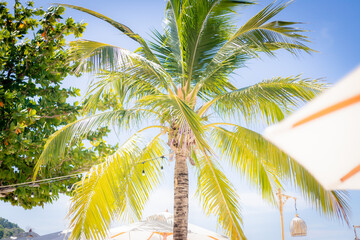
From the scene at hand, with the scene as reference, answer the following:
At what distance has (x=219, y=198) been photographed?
7207 millimetres

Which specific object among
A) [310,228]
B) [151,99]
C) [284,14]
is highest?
[284,14]

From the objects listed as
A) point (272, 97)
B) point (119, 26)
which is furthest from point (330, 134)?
point (119, 26)

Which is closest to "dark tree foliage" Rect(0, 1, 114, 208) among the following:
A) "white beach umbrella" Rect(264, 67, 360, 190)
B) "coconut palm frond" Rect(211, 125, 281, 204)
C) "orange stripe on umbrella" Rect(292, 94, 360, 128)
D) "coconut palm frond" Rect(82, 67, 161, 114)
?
"coconut palm frond" Rect(82, 67, 161, 114)

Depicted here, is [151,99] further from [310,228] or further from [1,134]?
[310,228]

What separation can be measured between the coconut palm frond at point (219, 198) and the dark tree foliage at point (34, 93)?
3.10 m

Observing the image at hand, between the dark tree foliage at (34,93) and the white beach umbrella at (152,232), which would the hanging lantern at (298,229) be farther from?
the dark tree foliage at (34,93)

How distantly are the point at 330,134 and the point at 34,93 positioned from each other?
770 centimetres

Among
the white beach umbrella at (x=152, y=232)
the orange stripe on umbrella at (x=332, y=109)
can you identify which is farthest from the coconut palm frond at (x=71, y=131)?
the orange stripe on umbrella at (x=332, y=109)

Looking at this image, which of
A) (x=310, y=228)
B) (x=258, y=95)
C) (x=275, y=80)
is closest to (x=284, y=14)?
(x=275, y=80)

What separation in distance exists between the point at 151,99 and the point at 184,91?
73.9 inches

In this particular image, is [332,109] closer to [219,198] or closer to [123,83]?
[219,198]

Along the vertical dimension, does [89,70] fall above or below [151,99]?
above

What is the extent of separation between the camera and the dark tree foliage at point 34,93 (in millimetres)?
7320

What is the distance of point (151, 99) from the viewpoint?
224 inches
